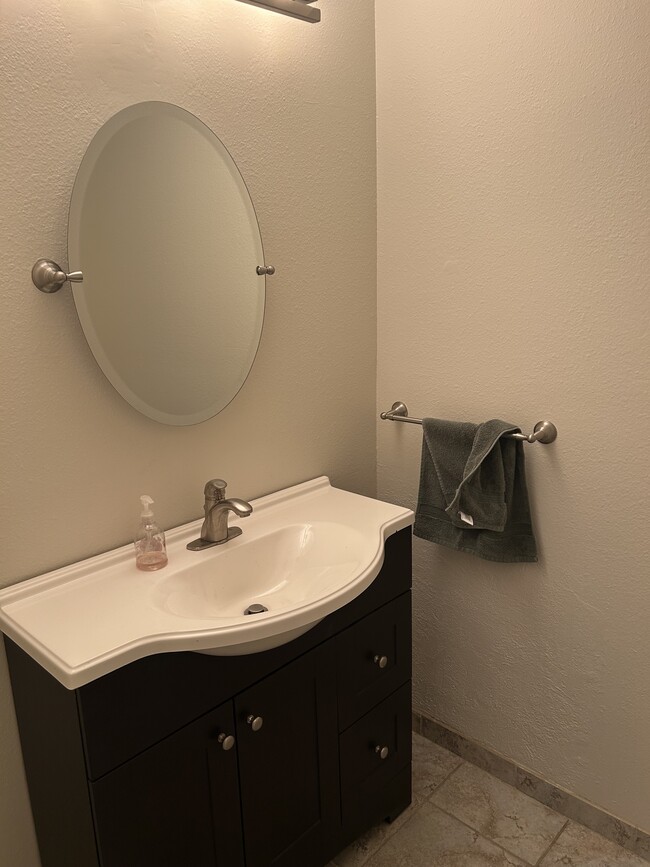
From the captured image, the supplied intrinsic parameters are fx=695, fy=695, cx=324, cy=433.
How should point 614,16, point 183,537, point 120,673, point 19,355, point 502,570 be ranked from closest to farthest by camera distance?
point 120,673 → point 19,355 → point 614,16 → point 183,537 → point 502,570

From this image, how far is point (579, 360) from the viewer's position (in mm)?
1564

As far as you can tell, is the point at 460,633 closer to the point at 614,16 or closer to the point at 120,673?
the point at 120,673

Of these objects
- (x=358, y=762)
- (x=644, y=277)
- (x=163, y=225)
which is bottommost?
(x=358, y=762)

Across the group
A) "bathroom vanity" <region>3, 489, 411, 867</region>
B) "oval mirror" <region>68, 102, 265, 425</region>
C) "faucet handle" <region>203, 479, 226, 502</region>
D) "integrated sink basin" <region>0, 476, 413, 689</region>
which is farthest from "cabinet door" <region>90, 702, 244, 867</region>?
"oval mirror" <region>68, 102, 265, 425</region>

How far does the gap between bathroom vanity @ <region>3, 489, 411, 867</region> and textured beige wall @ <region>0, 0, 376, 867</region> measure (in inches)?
7.8

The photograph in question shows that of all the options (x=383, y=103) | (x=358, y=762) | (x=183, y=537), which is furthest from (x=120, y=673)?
(x=383, y=103)

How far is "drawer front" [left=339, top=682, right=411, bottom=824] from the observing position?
1581 mm

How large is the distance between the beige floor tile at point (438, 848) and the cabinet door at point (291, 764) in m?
0.22

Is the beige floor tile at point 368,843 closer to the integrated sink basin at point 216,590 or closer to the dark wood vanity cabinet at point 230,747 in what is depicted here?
the dark wood vanity cabinet at point 230,747

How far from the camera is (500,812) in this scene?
181 cm

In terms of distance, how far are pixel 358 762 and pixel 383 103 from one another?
5.38ft

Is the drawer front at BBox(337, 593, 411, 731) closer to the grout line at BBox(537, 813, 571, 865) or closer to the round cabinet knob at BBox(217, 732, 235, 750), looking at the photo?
the round cabinet knob at BBox(217, 732, 235, 750)

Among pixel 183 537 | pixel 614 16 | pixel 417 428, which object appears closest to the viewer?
pixel 614 16

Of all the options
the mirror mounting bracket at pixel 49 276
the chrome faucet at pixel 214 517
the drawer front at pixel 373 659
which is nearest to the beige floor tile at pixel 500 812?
the drawer front at pixel 373 659
